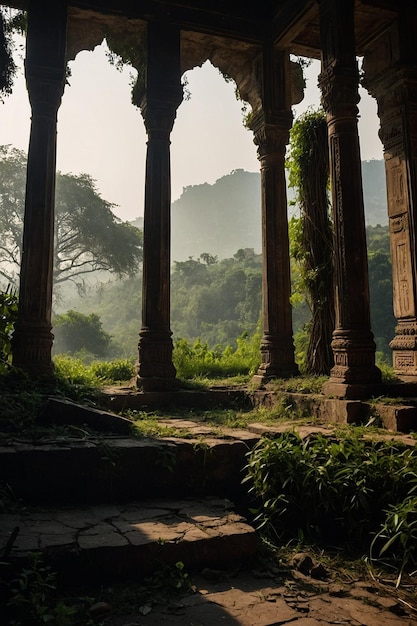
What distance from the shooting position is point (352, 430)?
4.52 m

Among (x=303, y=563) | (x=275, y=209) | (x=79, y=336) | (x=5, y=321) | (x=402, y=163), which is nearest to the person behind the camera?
(x=5, y=321)

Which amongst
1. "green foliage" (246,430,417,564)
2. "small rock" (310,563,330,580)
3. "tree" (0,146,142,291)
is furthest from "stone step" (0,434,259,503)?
"tree" (0,146,142,291)

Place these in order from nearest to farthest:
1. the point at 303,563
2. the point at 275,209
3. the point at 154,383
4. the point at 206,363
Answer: the point at 303,563, the point at 154,383, the point at 275,209, the point at 206,363

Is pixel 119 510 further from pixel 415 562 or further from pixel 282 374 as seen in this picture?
pixel 282 374

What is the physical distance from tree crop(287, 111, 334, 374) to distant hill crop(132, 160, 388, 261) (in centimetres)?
11975

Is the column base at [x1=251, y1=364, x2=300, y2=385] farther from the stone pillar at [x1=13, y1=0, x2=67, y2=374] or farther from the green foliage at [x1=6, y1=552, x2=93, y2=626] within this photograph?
the green foliage at [x1=6, y1=552, x2=93, y2=626]

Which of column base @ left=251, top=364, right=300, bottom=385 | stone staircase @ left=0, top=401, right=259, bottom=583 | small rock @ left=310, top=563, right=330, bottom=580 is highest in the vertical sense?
column base @ left=251, top=364, right=300, bottom=385

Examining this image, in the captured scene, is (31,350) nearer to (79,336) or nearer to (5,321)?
(5,321)

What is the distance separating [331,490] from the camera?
3.37m

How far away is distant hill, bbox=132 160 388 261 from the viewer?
12850 cm

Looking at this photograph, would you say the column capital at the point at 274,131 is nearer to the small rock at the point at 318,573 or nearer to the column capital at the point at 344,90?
the column capital at the point at 344,90

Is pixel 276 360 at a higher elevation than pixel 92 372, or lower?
higher

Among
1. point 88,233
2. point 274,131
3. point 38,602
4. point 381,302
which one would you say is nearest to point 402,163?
point 274,131

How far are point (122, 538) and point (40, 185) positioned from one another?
4.98m
